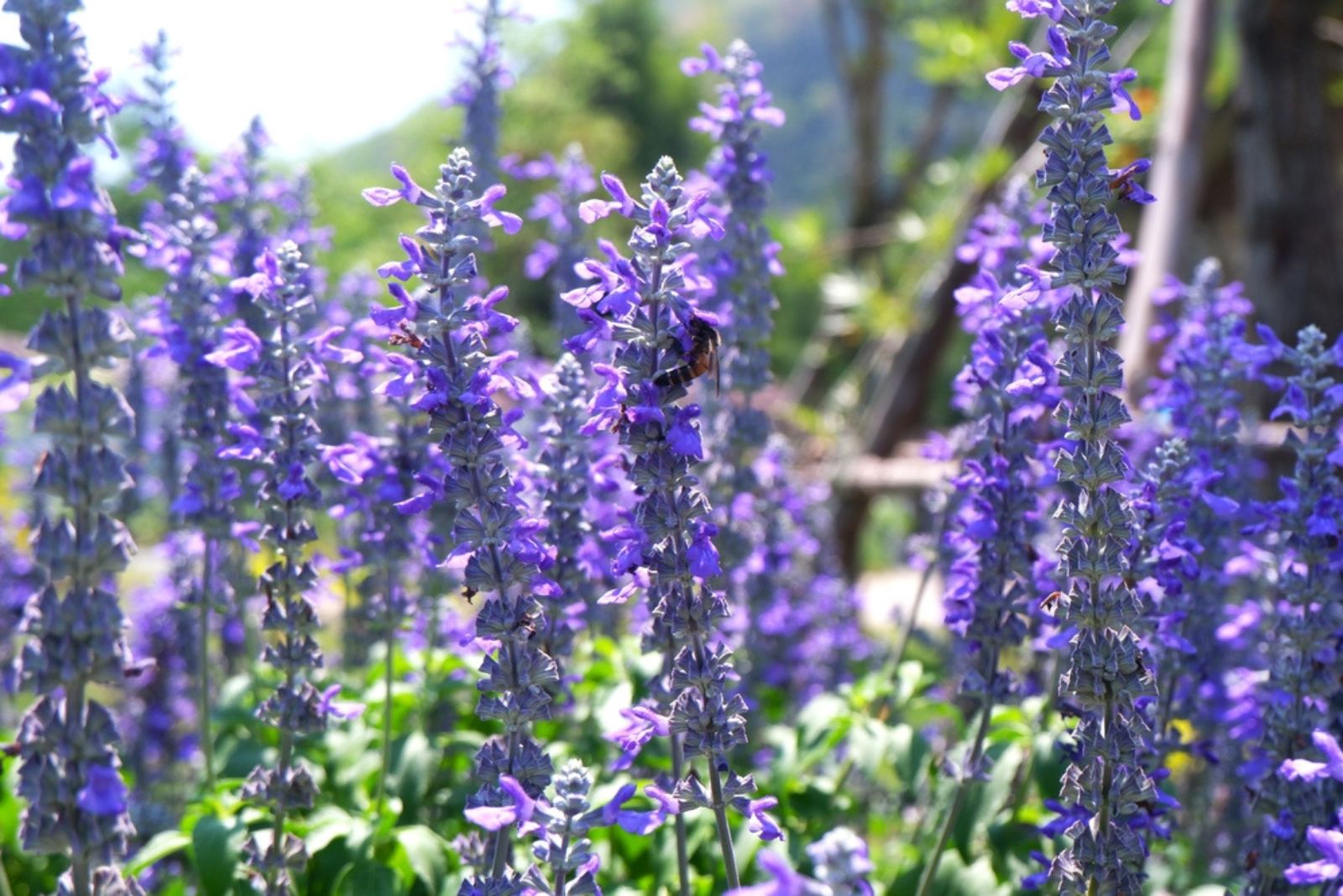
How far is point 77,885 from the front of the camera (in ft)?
8.94

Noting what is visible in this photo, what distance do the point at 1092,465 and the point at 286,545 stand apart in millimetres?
2383

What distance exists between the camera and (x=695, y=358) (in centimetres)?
296

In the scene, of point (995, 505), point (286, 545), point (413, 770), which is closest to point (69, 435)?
point (286, 545)

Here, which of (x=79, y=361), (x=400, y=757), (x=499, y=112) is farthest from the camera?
(x=499, y=112)

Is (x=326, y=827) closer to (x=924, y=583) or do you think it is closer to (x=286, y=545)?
(x=286, y=545)

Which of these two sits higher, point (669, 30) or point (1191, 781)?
point (669, 30)

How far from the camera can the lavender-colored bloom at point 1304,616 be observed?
3.75 metres

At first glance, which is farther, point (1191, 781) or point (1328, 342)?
point (1328, 342)

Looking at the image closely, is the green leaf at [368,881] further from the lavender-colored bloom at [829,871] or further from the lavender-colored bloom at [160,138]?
the lavender-colored bloom at [160,138]

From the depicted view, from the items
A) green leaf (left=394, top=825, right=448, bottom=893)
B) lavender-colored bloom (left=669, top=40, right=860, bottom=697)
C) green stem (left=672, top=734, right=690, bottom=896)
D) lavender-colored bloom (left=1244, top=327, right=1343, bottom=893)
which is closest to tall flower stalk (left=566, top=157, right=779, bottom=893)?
green stem (left=672, top=734, right=690, bottom=896)

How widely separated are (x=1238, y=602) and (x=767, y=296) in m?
3.30

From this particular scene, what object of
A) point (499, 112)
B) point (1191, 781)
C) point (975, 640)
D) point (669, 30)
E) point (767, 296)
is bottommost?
point (1191, 781)

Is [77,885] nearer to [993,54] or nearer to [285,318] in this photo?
[285,318]

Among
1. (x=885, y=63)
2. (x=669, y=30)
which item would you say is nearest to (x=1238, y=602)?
(x=885, y=63)
